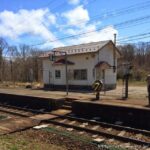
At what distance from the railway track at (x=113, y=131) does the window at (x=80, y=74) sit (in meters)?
19.3

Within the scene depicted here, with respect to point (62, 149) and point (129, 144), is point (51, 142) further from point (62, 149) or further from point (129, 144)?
point (129, 144)

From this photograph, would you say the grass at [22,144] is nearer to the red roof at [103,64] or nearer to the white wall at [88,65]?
the red roof at [103,64]

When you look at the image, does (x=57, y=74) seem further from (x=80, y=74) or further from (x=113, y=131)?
(x=113, y=131)

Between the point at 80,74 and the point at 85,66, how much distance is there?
1.26 meters

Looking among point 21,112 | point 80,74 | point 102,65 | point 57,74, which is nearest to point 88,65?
point 102,65

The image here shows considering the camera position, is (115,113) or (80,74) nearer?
(115,113)

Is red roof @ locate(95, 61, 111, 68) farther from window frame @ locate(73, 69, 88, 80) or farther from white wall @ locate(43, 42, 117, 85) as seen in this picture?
window frame @ locate(73, 69, 88, 80)

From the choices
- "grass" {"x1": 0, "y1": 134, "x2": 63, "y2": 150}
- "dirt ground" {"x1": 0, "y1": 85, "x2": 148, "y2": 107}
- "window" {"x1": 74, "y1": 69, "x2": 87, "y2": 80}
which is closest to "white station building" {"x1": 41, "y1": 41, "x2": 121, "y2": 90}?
"window" {"x1": 74, "y1": 69, "x2": 87, "y2": 80}

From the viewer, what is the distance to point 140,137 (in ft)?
36.6

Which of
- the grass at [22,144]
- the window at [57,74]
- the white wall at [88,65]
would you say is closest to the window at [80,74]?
the white wall at [88,65]

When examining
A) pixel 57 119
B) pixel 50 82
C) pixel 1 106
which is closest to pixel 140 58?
pixel 50 82

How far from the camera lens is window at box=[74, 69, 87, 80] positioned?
112ft

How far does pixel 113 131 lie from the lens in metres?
12.3

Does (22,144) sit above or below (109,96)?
below
